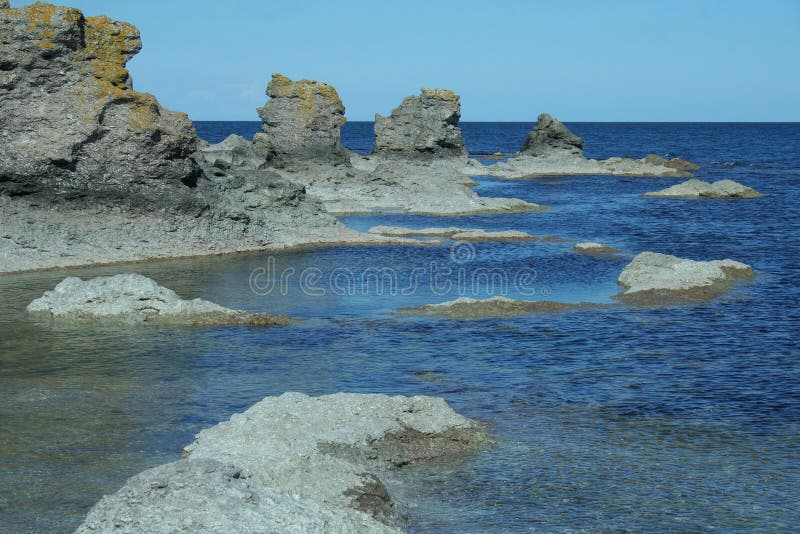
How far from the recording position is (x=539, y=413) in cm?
1980

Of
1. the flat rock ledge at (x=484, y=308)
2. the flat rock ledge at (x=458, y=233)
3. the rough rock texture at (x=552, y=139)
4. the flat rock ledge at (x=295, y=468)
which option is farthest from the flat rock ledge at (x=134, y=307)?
the rough rock texture at (x=552, y=139)

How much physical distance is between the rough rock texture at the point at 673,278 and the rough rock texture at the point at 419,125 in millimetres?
67954

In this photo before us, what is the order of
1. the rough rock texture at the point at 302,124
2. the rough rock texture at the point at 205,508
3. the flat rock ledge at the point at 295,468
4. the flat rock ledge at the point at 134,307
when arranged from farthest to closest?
the rough rock texture at the point at 302,124
the flat rock ledge at the point at 134,307
the flat rock ledge at the point at 295,468
the rough rock texture at the point at 205,508

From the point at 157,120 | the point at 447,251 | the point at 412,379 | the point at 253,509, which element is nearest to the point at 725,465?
the point at 412,379

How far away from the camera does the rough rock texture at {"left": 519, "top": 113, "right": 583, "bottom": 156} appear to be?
117188 millimetres

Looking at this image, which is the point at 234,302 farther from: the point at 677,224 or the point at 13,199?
the point at 677,224

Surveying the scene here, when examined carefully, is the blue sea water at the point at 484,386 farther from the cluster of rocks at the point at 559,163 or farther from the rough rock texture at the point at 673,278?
the cluster of rocks at the point at 559,163

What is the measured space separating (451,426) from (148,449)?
5734 millimetres

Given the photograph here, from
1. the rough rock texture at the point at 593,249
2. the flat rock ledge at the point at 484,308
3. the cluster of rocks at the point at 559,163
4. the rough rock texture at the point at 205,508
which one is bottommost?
the flat rock ledge at the point at 484,308

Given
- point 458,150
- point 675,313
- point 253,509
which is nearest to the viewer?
point 253,509

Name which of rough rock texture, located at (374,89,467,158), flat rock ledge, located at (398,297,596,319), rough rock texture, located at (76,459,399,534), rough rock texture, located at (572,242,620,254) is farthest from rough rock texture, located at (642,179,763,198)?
rough rock texture, located at (76,459,399,534)

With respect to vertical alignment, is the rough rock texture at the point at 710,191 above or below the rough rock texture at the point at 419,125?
below

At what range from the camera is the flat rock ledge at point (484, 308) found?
30.2 metres

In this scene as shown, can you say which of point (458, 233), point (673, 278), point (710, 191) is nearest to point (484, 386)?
point (673, 278)
